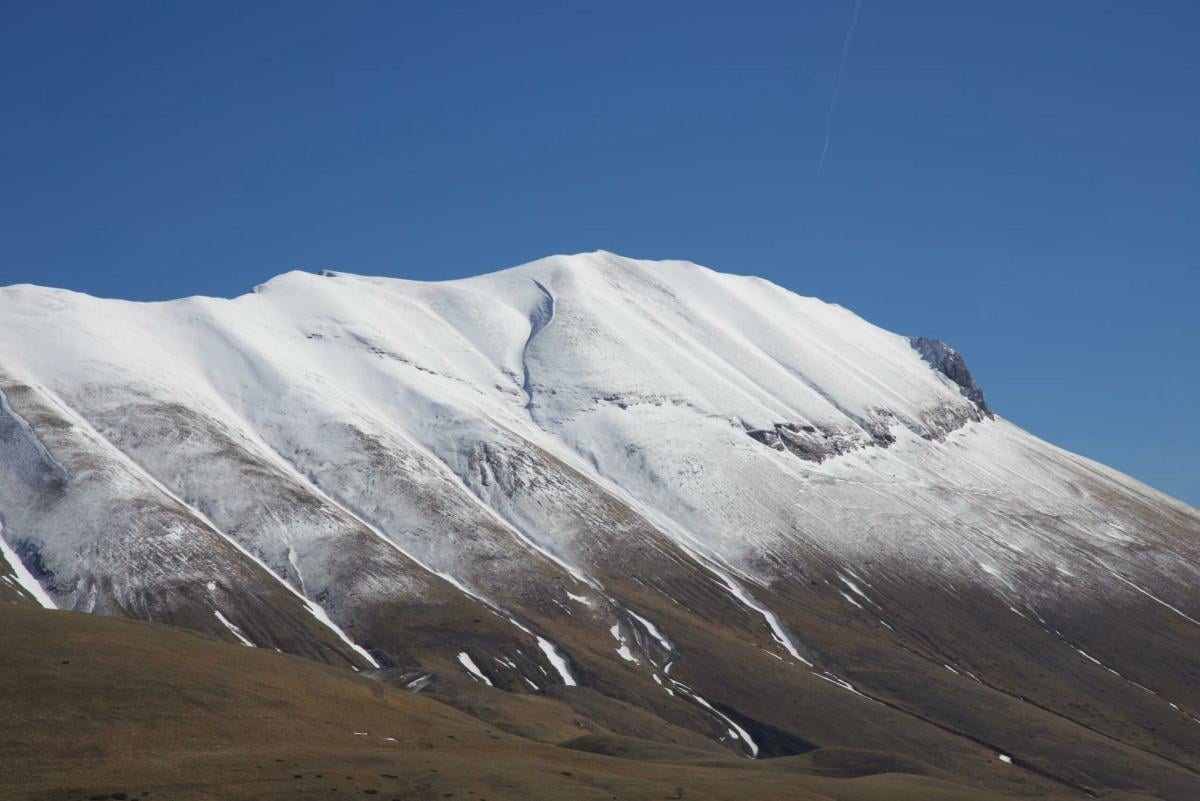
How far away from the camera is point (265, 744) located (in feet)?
265

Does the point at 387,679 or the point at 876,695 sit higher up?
the point at 876,695

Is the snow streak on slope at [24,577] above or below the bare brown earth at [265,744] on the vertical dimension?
above

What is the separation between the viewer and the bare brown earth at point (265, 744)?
6906cm

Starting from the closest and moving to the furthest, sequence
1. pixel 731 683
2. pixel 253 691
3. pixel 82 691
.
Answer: pixel 82 691, pixel 253 691, pixel 731 683

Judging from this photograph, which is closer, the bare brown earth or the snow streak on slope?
the bare brown earth

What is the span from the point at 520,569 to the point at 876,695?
53.3m

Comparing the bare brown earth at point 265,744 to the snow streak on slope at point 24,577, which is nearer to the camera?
the bare brown earth at point 265,744

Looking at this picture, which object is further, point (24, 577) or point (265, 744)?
point (24, 577)

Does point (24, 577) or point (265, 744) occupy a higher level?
point (24, 577)

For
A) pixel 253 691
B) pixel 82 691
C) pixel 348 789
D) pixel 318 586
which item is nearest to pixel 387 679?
pixel 318 586

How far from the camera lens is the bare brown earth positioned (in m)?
69.1

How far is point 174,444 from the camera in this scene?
199 metres

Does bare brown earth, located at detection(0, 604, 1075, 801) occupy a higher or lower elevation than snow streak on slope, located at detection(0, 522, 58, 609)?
lower

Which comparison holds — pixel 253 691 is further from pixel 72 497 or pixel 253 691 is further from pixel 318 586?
pixel 72 497
